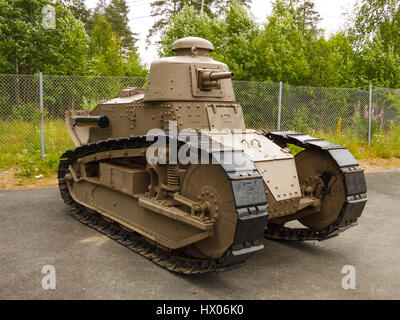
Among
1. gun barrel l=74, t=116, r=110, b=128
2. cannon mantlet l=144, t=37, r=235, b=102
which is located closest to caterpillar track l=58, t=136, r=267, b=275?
gun barrel l=74, t=116, r=110, b=128

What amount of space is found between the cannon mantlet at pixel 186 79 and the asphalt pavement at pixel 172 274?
2439mm

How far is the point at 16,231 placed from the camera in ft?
19.8

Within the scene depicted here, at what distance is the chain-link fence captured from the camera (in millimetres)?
10570

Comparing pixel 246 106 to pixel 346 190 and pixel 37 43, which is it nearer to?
pixel 346 190

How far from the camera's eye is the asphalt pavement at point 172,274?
412cm

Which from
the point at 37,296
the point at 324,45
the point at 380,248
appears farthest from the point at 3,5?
the point at 380,248

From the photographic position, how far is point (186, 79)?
18.5 ft

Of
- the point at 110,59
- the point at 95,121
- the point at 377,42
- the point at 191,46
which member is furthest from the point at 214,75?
the point at 110,59

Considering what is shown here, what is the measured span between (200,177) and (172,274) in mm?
1290

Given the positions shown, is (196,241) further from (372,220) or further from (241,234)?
(372,220)

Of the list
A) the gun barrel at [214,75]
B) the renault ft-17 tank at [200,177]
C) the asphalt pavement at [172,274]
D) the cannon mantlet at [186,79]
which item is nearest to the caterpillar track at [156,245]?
the renault ft-17 tank at [200,177]

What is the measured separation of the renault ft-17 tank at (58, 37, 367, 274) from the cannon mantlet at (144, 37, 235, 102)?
0.02 metres

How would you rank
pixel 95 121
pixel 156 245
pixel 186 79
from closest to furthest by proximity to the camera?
pixel 156 245, pixel 186 79, pixel 95 121

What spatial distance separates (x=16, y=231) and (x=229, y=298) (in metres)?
3.91
